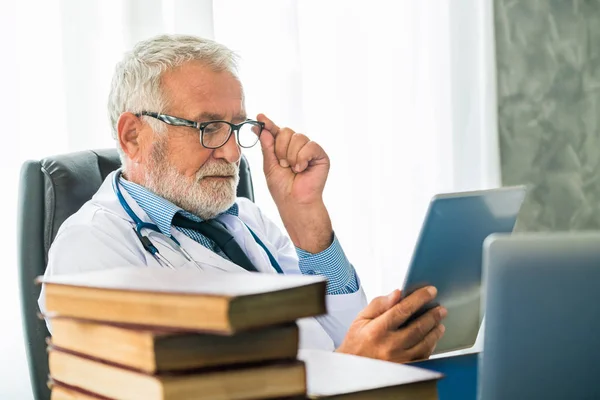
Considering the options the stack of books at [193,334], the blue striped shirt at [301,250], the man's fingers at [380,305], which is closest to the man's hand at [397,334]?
the man's fingers at [380,305]

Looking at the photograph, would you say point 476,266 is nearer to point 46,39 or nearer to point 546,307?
point 546,307

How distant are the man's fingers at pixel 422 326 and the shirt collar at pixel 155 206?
580 millimetres

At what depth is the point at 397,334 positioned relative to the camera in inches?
54.7

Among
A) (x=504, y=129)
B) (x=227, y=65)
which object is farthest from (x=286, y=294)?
(x=504, y=129)

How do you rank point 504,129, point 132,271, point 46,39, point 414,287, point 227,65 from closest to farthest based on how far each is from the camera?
1. point 132,271
2. point 414,287
3. point 227,65
4. point 46,39
5. point 504,129

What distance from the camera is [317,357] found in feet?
2.88

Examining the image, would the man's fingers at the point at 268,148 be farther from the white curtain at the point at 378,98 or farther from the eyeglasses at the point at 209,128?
the white curtain at the point at 378,98

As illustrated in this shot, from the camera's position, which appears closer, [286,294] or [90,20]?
[286,294]

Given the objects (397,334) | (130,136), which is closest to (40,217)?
(130,136)

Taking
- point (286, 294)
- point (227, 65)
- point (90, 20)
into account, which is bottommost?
point (286, 294)

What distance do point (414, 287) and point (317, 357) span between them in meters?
0.48

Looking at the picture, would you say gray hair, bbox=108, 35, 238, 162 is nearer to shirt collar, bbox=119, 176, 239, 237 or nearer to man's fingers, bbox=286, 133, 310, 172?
shirt collar, bbox=119, 176, 239, 237

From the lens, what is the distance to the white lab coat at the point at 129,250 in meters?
1.56

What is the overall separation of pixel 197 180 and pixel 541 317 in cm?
112
